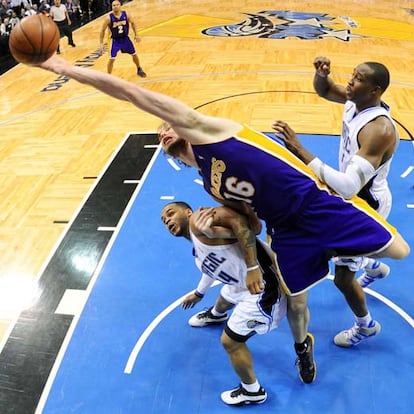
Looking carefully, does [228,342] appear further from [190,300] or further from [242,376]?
[190,300]

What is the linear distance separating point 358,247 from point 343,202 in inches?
11.0

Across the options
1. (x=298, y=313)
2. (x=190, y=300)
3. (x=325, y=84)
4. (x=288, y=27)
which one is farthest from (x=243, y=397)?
A: (x=288, y=27)

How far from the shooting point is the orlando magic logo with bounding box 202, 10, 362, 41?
1322 centimetres

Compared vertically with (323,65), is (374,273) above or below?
below

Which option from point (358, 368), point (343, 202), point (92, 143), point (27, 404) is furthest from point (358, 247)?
point (92, 143)

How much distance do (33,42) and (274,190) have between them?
1.64m

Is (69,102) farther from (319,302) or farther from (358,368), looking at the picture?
(358,368)

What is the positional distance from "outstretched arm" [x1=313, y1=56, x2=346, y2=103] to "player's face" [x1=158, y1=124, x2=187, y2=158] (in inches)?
66.5

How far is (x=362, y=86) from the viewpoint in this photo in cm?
325

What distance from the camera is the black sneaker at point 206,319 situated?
13.0 feet

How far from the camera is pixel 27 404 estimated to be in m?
3.44

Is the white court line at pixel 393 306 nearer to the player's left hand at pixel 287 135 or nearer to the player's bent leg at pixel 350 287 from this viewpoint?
the player's bent leg at pixel 350 287

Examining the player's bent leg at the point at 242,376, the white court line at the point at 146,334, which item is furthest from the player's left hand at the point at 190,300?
the player's bent leg at the point at 242,376

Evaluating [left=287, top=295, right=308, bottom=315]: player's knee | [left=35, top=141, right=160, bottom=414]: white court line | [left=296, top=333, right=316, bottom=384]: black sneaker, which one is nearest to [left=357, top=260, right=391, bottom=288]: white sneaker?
[left=296, top=333, right=316, bottom=384]: black sneaker
